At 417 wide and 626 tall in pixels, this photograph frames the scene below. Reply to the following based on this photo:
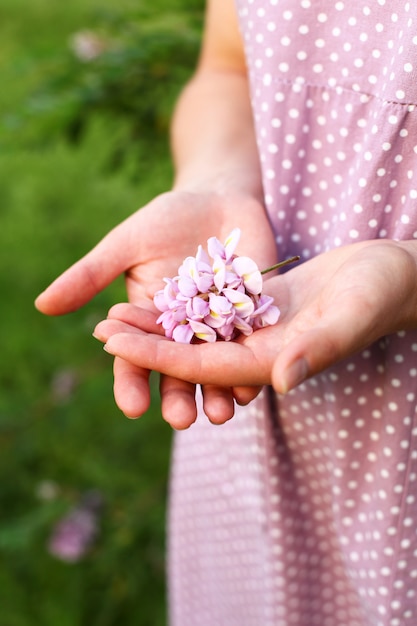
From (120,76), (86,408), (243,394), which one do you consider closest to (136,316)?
(243,394)

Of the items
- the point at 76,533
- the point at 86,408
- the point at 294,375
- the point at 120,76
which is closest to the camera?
the point at 294,375

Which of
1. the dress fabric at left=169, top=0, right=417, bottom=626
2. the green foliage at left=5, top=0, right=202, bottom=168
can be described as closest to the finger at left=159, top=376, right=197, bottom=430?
the dress fabric at left=169, top=0, right=417, bottom=626

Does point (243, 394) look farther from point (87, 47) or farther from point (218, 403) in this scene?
point (87, 47)

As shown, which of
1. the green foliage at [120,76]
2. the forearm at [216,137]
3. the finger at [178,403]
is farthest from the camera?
the green foliage at [120,76]

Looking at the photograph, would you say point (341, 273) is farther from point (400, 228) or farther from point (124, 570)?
point (124, 570)

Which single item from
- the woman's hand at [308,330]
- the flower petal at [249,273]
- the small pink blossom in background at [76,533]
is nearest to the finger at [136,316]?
the woman's hand at [308,330]

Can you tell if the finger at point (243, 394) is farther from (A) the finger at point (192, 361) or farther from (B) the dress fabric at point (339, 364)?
(B) the dress fabric at point (339, 364)
